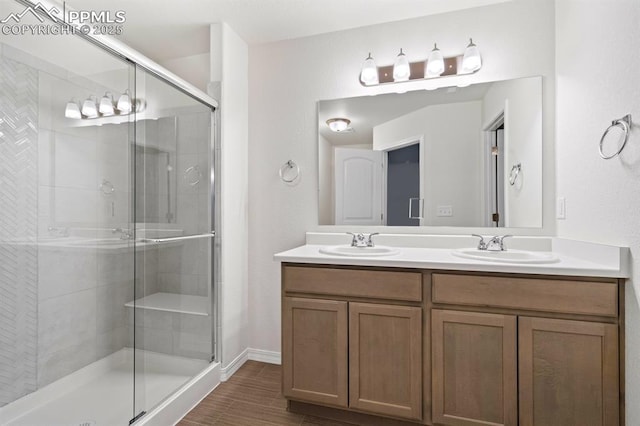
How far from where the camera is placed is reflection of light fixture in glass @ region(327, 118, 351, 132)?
92.6 inches

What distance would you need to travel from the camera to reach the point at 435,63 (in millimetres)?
2096

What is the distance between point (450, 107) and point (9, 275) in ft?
8.50


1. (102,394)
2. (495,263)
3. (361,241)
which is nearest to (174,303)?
(102,394)

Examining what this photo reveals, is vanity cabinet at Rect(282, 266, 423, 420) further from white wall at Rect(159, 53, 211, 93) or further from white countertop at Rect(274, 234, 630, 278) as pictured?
white wall at Rect(159, 53, 211, 93)

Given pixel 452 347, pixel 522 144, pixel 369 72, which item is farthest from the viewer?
pixel 369 72

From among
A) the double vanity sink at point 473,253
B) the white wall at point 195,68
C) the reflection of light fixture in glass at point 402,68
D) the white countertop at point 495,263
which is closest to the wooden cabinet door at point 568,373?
the white countertop at point 495,263

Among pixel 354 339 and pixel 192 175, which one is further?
pixel 192 175

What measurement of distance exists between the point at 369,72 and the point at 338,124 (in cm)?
41

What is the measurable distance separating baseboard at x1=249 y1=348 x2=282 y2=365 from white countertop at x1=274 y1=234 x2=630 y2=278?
3.55ft

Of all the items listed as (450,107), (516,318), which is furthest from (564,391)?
(450,107)

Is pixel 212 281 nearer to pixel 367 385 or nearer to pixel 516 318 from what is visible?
pixel 367 385

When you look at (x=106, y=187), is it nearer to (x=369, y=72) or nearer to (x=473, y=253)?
(x=369, y=72)

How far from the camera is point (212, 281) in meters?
2.23

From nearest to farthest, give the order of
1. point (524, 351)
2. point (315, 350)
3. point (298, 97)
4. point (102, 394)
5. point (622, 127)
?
point (622, 127)
point (524, 351)
point (102, 394)
point (315, 350)
point (298, 97)
